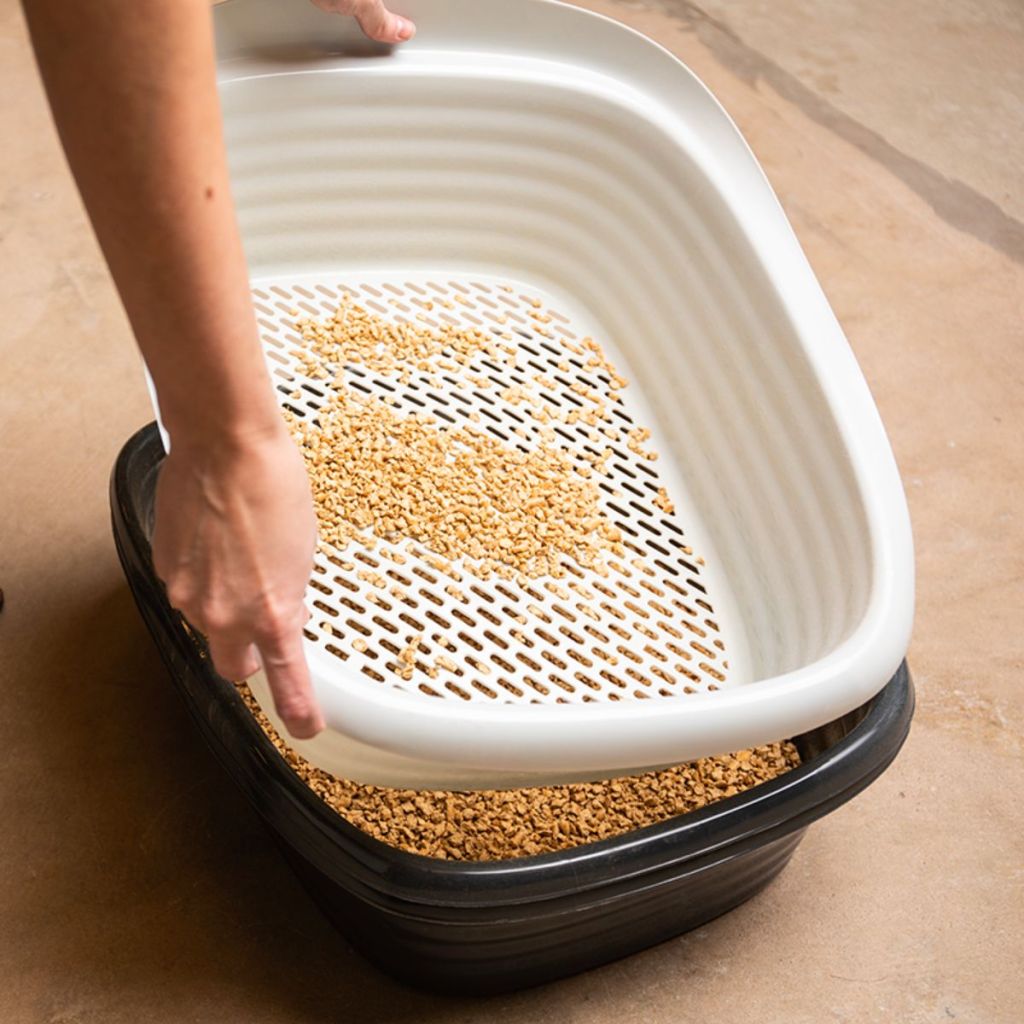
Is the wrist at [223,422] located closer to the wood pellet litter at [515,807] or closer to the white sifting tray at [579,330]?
the white sifting tray at [579,330]

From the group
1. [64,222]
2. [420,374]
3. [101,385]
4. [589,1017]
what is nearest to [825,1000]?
[589,1017]

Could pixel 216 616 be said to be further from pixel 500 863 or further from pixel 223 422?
pixel 500 863

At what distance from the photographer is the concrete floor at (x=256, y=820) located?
107 centimetres

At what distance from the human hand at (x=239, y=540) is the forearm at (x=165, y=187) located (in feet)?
0.06

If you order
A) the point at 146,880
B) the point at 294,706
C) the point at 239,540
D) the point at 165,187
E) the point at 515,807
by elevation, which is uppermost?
the point at 165,187

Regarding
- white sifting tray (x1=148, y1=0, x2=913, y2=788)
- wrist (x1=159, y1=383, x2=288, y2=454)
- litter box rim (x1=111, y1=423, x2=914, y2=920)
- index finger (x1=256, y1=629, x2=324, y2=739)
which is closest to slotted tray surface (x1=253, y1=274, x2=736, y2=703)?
white sifting tray (x1=148, y1=0, x2=913, y2=788)

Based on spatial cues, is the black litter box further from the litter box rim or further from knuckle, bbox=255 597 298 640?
knuckle, bbox=255 597 298 640

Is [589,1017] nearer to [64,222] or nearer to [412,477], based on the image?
[412,477]

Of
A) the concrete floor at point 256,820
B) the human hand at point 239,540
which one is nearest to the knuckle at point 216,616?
the human hand at point 239,540

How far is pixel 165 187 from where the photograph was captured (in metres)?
0.56

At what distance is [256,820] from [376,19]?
807 mm

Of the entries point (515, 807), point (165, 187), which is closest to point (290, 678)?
point (165, 187)

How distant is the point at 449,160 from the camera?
1392 mm

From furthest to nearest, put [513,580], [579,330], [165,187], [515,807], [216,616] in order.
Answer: [579,330], [513,580], [515,807], [216,616], [165,187]
